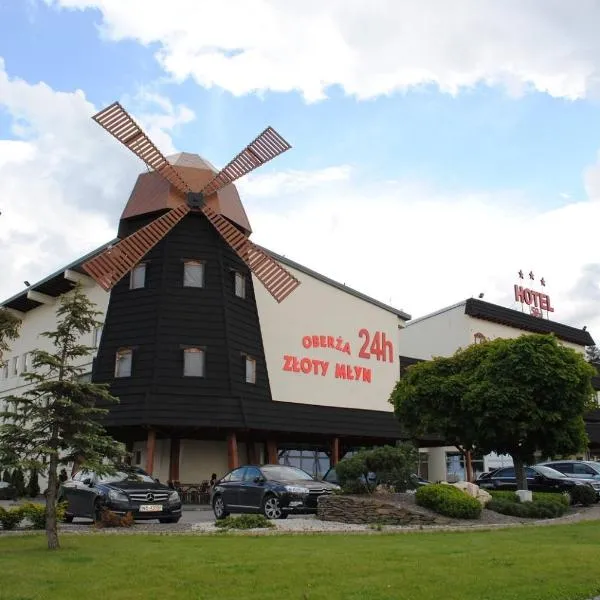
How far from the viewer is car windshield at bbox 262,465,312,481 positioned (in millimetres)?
19312

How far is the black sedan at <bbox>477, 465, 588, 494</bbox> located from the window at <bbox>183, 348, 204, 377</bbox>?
1234 cm

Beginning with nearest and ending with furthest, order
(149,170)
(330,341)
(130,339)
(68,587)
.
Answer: (68,587), (130,339), (149,170), (330,341)

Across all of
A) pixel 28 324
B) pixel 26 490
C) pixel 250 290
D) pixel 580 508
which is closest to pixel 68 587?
pixel 580 508

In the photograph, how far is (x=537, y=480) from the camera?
88.6ft

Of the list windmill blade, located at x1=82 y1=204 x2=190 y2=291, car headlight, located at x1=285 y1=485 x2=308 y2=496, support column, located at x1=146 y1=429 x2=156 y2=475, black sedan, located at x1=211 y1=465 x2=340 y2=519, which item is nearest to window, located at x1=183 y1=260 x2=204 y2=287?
windmill blade, located at x1=82 y1=204 x2=190 y2=291

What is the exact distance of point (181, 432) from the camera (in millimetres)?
30562

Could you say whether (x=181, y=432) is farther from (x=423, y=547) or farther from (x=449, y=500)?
(x=423, y=547)

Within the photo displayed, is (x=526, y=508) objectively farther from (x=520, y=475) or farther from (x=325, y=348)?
(x=325, y=348)

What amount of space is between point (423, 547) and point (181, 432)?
20119 millimetres

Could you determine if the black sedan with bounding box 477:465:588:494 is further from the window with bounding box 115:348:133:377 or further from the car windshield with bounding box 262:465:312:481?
the window with bounding box 115:348:133:377

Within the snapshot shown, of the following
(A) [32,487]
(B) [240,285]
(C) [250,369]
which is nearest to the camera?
(C) [250,369]

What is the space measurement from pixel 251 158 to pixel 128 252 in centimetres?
727

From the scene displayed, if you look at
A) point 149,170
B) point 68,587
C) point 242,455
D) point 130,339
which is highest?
point 149,170

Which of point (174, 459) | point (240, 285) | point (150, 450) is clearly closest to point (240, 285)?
point (240, 285)
